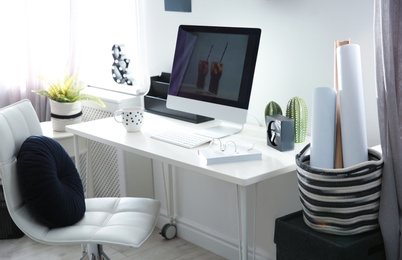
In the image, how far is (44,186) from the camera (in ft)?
7.48

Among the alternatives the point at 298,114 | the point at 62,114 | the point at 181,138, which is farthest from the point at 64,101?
the point at 298,114

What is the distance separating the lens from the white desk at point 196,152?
219cm

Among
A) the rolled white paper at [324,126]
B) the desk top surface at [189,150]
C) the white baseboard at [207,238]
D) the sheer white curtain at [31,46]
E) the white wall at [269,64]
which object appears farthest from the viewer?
the sheer white curtain at [31,46]


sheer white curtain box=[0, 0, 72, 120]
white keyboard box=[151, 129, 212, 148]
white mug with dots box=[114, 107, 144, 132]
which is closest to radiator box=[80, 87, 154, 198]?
sheer white curtain box=[0, 0, 72, 120]

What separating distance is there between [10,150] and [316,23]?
1271 mm

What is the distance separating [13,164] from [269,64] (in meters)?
1.16

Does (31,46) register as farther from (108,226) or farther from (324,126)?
(324,126)

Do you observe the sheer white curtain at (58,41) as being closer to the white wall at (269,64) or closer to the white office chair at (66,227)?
the white wall at (269,64)

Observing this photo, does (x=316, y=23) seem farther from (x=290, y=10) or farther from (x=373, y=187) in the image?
(x=373, y=187)

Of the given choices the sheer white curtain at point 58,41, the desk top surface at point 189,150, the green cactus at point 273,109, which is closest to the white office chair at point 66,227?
the desk top surface at point 189,150

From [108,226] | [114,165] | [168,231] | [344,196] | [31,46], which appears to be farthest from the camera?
[31,46]

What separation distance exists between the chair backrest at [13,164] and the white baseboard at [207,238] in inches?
42.3

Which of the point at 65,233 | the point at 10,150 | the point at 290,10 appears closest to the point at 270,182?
the point at 290,10

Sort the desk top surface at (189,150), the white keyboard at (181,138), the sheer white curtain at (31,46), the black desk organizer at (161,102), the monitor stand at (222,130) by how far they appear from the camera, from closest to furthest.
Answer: the desk top surface at (189,150) < the white keyboard at (181,138) < the monitor stand at (222,130) < the black desk organizer at (161,102) < the sheer white curtain at (31,46)
